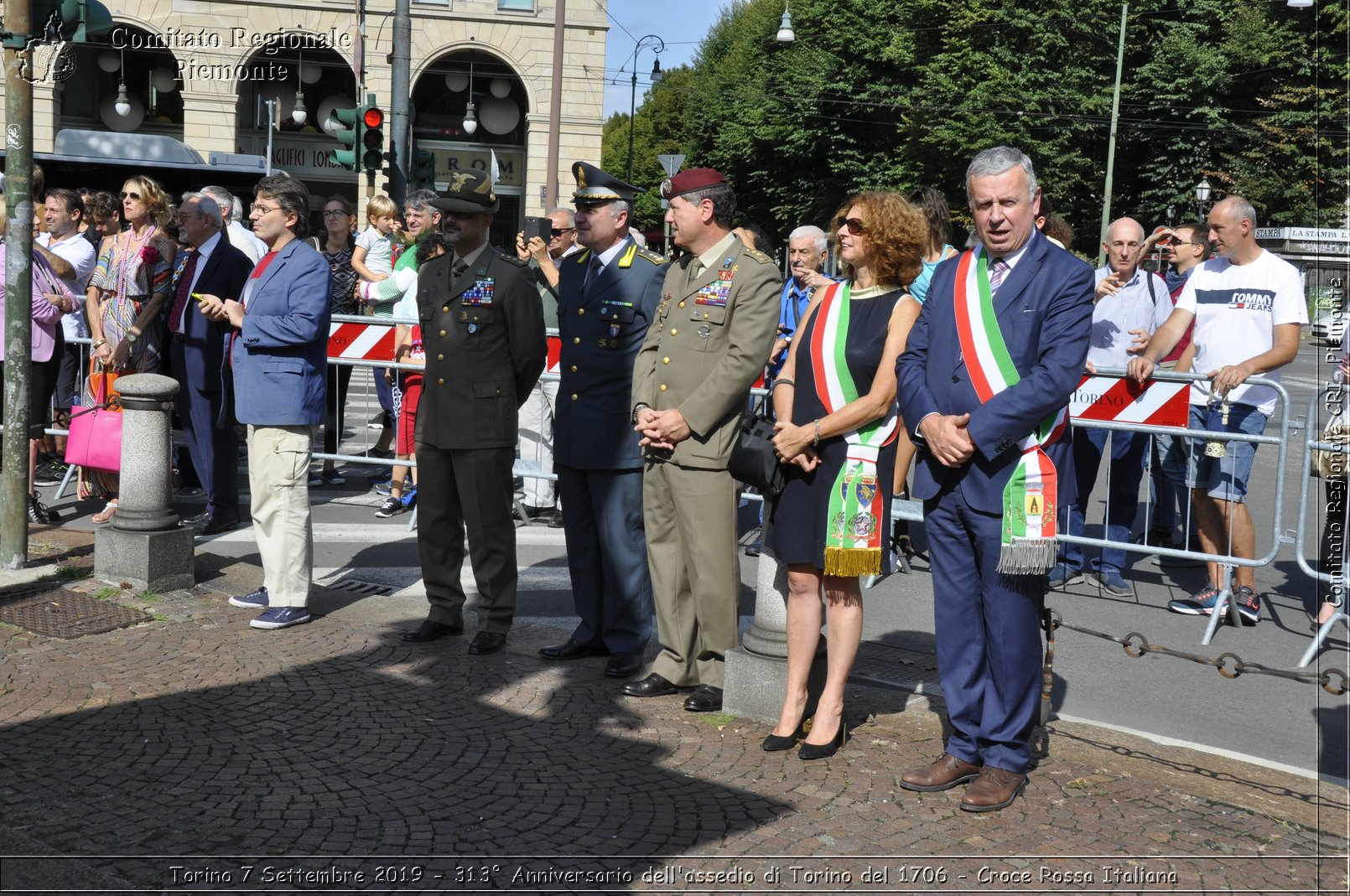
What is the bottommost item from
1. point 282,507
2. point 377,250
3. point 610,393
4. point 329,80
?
point 282,507

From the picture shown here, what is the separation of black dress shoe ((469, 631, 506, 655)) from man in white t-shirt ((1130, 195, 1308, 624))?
3.95 m

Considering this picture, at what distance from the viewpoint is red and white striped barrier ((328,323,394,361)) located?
9742 mm

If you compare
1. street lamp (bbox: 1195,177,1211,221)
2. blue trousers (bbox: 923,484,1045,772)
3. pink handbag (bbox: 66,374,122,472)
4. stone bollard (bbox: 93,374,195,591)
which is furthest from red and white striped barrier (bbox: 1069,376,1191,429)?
street lamp (bbox: 1195,177,1211,221)

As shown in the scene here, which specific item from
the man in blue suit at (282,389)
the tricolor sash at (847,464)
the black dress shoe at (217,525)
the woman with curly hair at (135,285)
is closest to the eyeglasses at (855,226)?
the tricolor sash at (847,464)

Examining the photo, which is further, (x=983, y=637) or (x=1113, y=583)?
(x=1113, y=583)

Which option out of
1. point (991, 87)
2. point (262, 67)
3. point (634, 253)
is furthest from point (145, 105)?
point (634, 253)

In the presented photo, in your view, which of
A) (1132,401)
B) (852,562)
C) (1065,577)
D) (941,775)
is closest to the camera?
(941,775)

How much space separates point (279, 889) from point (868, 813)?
1.86m

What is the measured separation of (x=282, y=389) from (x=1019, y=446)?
12.0 feet

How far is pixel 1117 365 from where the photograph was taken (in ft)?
27.1

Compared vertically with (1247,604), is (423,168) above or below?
above

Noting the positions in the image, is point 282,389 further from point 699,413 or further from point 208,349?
point 208,349

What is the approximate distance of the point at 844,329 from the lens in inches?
191

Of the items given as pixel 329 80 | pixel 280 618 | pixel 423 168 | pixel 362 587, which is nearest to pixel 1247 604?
pixel 362 587
